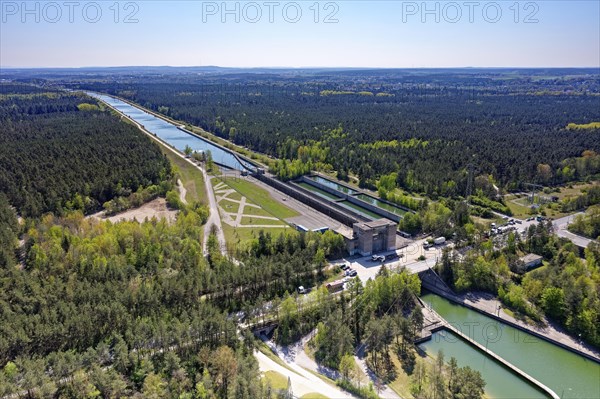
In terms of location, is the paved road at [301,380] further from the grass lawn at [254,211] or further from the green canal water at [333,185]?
the green canal water at [333,185]

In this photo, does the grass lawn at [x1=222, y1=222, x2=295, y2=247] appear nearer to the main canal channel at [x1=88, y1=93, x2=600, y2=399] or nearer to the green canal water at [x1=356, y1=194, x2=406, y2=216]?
the green canal water at [x1=356, y1=194, x2=406, y2=216]

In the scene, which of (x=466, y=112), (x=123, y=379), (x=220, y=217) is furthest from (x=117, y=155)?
(x=466, y=112)

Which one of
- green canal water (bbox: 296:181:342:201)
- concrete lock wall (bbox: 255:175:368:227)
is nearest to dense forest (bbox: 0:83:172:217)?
concrete lock wall (bbox: 255:175:368:227)

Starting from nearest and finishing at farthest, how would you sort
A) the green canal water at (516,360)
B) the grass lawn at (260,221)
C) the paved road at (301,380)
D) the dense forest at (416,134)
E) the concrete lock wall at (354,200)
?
the paved road at (301,380)
the green canal water at (516,360)
the grass lawn at (260,221)
the concrete lock wall at (354,200)
the dense forest at (416,134)

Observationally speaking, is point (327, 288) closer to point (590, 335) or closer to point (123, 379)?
point (123, 379)

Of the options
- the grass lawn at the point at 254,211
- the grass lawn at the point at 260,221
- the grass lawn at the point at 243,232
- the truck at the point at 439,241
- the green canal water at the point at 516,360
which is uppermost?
the grass lawn at the point at 254,211

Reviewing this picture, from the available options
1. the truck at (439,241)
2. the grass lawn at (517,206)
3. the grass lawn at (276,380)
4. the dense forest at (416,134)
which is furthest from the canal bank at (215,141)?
the grass lawn at (276,380)

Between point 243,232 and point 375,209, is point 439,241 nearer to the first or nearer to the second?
point 375,209
